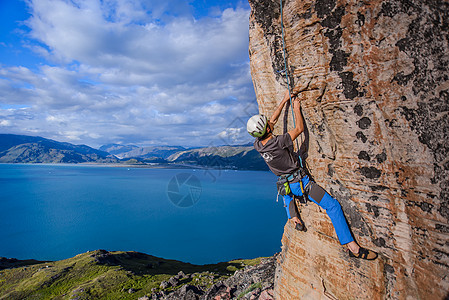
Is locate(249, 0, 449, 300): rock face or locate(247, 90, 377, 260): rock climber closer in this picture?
locate(249, 0, 449, 300): rock face

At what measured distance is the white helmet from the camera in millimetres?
4312

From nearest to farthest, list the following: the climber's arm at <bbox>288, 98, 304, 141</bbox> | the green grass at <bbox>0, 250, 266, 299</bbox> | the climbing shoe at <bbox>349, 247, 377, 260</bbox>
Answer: the climbing shoe at <bbox>349, 247, 377, 260</bbox>, the climber's arm at <bbox>288, 98, 304, 141</bbox>, the green grass at <bbox>0, 250, 266, 299</bbox>

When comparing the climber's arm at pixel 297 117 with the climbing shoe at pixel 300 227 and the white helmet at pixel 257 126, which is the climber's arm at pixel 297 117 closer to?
the white helmet at pixel 257 126

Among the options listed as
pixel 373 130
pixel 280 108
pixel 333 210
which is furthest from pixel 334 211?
pixel 280 108

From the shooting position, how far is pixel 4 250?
48.0 m

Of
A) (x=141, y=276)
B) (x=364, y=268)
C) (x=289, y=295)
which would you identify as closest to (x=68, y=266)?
(x=141, y=276)

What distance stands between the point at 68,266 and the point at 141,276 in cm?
893

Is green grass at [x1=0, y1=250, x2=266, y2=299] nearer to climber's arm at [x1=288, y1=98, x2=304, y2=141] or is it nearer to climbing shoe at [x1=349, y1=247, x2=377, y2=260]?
climbing shoe at [x1=349, y1=247, x2=377, y2=260]

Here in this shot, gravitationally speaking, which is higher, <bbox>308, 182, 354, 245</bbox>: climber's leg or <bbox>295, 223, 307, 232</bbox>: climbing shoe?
<bbox>308, 182, 354, 245</bbox>: climber's leg

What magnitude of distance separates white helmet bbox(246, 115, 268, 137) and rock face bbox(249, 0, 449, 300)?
964 millimetres

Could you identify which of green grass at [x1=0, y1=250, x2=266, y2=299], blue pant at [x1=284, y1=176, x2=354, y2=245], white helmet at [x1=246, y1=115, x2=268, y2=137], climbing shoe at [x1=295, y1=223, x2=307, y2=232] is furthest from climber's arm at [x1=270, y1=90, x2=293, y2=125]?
green grass at [x1=0, y1=250, x2=266, y2=299]

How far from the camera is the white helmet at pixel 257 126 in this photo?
4.31 metres

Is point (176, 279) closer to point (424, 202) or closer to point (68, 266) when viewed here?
point (68, 266)

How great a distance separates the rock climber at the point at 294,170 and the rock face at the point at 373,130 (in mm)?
181
